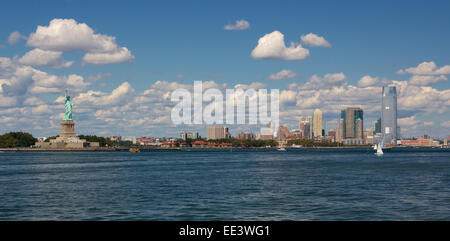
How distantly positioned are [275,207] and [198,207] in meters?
5.19

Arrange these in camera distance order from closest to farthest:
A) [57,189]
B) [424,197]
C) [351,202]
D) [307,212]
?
[307,212] < [351,202] < [424,197] < [57,189]

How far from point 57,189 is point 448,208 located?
3391 cm

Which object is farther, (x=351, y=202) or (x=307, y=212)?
(x=351, y=202)

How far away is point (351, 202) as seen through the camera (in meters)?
34.3
